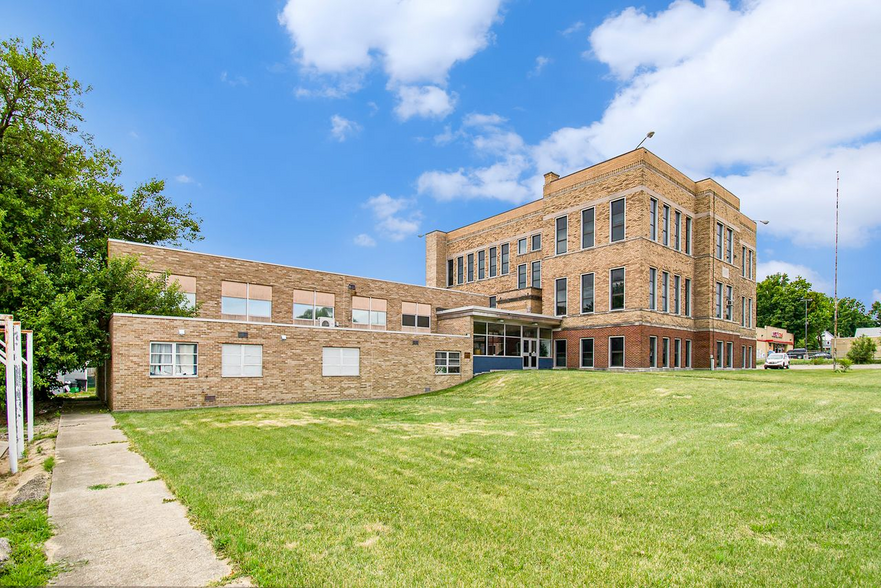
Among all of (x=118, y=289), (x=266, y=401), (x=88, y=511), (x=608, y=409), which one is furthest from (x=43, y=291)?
(x=608, y=409)

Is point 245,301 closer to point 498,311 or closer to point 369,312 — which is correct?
point 369,312

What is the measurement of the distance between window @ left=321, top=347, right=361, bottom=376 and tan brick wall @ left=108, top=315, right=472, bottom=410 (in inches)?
8.4

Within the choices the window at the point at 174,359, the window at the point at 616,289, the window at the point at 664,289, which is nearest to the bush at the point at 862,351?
the window at the point at 664,289

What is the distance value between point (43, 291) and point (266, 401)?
8.81 metres

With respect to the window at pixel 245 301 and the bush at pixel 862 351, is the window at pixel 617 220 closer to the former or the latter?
the window at pixel 245 301

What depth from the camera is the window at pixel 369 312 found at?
2834 centimetres

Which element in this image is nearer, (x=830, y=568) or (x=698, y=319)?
(x=830, y=568)

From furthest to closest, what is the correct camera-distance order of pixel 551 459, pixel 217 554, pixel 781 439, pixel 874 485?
pixel 781 439
pixel 551 459
pixel 874 485
pixel 217 554

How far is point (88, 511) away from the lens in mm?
5438

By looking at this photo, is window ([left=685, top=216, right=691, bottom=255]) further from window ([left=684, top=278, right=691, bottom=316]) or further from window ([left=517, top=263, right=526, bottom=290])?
window ([left=517, top=263, right=526, bottom=290])

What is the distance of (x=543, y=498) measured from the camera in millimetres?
5586

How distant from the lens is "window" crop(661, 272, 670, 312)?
2974 cm

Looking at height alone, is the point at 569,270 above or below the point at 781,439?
above

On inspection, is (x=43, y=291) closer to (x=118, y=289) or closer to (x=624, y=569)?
(x=118, y=289)
